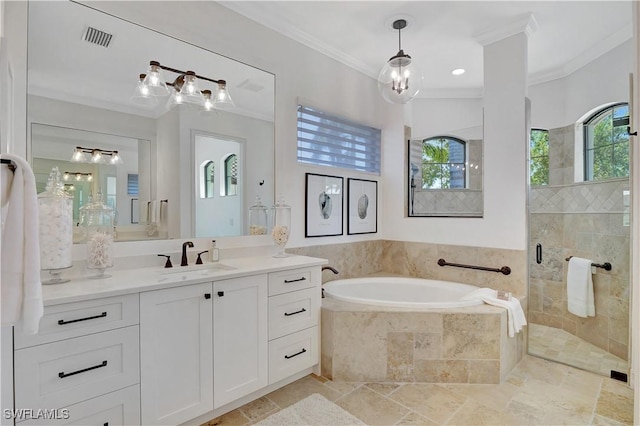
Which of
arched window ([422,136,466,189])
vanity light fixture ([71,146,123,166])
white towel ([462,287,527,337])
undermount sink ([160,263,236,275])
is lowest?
white towel ([462,287,527,337])

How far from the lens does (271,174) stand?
2.71 m

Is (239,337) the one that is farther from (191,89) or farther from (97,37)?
(97,37)

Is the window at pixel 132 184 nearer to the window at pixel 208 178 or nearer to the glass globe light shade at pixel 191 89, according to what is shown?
the window at pixel 208 178

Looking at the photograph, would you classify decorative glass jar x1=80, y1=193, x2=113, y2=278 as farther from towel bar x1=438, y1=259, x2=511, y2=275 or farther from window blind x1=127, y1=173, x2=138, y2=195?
towel bar x1=438, y1=259, x2=511, y2=275

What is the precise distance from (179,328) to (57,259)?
0.68 meters

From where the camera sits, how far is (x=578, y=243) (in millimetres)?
3031

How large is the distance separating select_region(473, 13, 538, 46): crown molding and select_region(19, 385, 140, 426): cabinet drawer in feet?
12.1

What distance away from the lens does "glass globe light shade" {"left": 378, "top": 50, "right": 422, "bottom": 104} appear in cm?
251

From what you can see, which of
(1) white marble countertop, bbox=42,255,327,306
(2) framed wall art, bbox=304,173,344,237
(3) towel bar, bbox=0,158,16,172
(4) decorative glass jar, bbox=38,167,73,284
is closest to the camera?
(3) towel bar, bbox=0,158,16,172

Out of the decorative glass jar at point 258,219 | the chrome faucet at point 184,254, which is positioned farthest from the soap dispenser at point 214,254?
the decorative glass jar at point 258,219

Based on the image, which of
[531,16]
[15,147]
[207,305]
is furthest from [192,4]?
[531,16]

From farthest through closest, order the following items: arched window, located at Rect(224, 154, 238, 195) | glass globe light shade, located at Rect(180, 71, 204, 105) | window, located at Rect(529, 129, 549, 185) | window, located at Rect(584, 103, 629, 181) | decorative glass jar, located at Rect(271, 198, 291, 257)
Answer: window, located at Rect(529, 129, 549, 185) < window, located at Rect(584, 103, 629, 181) < decorative glass jar, located at Rect(271, 198, 291, 257) < arched window, located at Rect(224, 154, 238, 195) < glass globe light shade, located at Rect(180, 71, 204, 105)

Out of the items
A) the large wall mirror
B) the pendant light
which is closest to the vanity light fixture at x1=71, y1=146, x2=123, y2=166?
the large wall mirror

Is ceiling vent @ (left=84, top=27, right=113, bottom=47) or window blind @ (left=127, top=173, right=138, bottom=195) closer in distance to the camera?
ceiling vent @ (left=84, top=27, right=113, bottom=47)
